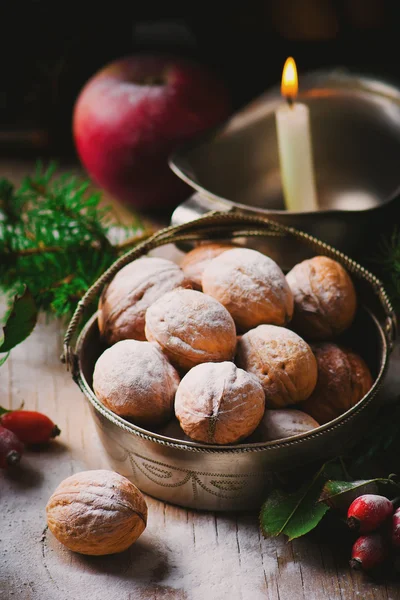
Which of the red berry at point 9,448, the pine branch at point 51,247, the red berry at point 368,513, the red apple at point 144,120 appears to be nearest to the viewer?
the red berry at point 368,513

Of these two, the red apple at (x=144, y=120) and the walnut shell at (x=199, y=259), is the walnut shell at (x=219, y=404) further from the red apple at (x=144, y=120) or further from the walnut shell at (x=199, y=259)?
the red apple at (x=144, y=120)

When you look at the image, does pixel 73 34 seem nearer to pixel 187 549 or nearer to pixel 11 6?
pixel 11 6

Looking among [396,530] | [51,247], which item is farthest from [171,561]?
Result: [51,247]

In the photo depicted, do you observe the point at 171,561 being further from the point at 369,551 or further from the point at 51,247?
the point at 51,247

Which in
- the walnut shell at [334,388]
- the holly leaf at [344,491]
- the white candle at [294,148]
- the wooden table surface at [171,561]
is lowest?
the wooden table surface at [171,561]

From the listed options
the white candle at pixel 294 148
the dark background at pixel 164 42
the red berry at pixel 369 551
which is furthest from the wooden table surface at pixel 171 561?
the dark background at pixel 164 42

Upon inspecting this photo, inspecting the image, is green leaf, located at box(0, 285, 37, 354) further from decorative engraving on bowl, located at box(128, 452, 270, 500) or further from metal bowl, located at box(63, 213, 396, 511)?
decorative engraving on bowl, located at box(128, 452, 270, 500)

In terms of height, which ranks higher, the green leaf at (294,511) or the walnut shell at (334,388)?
the walnut shell at (334,388)

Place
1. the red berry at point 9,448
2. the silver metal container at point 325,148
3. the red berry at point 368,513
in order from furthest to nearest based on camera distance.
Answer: the silver metal container at point 325,148, the red berry at point 9,448, the red berry at point 368,513
